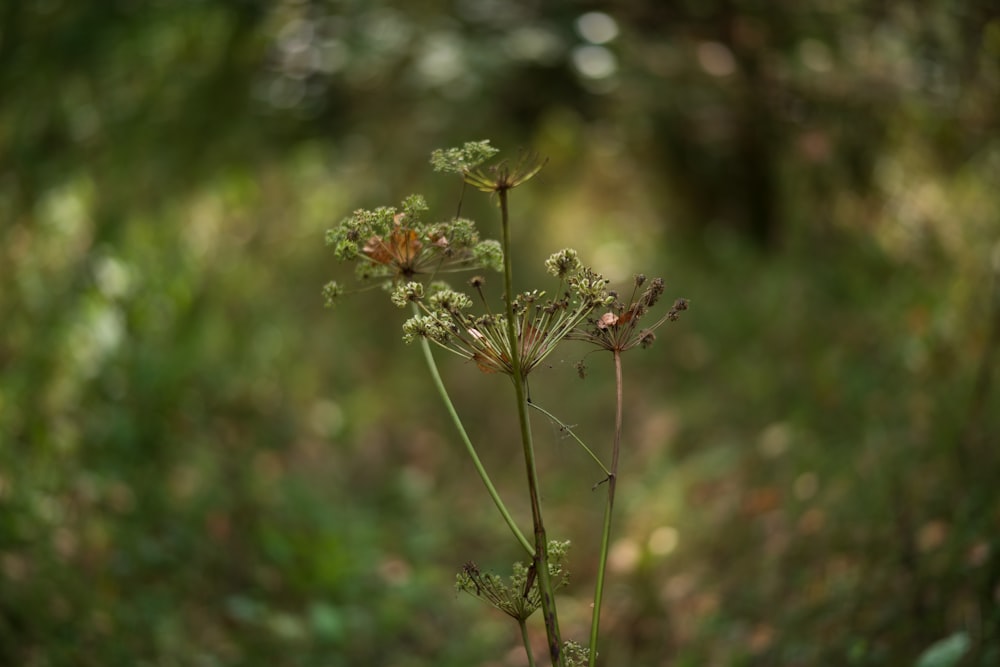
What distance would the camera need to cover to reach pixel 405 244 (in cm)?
118

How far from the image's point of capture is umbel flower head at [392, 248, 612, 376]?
43.8 inches

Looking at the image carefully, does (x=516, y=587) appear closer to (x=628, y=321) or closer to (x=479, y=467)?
(x=479, y=467)

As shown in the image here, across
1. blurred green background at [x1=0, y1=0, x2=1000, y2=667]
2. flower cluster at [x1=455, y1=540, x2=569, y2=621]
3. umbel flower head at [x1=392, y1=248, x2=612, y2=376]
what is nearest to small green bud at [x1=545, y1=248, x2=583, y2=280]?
umbel flower head at [x1=392, y1=248, x2=612, y2=376]

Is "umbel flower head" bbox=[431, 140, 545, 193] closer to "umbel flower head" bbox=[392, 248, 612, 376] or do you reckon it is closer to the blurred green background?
"umbel flower head" bbox=[392, 248, 612, 376]

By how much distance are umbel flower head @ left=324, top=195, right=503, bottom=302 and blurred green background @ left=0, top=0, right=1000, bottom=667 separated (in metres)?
1.27

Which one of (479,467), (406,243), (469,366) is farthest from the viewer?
(469,366)

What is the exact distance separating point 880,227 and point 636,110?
137 centimetres

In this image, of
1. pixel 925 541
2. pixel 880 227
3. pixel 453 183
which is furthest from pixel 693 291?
pixel 925 541

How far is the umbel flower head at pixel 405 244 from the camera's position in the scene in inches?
45.2

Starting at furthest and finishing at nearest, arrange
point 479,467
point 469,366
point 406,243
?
1. point 469,366
2. point 406,243
3. point 479,467

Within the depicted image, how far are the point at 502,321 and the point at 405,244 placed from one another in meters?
0.17

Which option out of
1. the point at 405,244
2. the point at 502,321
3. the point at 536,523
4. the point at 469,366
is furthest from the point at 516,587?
the point at 469,366

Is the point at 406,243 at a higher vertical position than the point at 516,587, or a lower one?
higher

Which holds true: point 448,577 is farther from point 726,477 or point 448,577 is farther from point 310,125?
point 310,125
